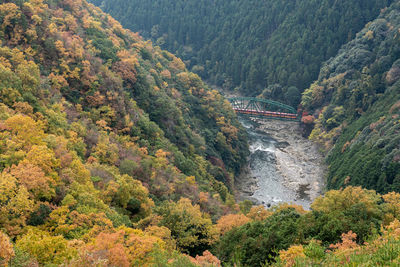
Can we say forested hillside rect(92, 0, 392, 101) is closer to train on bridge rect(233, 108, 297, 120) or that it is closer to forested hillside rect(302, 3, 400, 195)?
forested hillside rect(302, 3, 400, 195)

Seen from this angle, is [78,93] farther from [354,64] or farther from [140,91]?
[354,64]

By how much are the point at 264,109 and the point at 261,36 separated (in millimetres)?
48705

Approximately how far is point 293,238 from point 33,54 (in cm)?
4413

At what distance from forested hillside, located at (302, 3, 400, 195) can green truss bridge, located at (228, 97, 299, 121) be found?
276 inches

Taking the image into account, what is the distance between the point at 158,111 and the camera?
7131 cm

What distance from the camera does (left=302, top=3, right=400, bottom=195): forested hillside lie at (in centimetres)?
6525

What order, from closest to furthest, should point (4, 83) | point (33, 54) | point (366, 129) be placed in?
point (4, 83) → point (33, 54) → point (366, 129)

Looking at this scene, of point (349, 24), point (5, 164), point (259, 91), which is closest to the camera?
point (5, 164)

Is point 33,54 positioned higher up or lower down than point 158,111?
higher up

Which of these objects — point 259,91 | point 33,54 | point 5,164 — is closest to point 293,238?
point 5,164

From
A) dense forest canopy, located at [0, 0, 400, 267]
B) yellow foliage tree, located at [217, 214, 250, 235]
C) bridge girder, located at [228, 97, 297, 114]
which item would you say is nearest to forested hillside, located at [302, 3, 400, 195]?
dense forest canopy, located at [0, 0, 400, 267]

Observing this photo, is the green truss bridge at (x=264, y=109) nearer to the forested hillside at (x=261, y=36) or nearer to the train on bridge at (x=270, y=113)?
the train on bridge at (x=270, y=113)

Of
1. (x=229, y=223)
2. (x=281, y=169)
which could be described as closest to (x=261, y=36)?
(x=281, y=169)

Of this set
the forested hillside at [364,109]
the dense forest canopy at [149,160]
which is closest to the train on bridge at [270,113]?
the forested hillside at [364,109]
